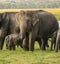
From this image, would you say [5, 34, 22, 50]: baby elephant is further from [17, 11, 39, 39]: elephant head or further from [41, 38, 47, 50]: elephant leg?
[41, 38, 47, 50]: elephant leg

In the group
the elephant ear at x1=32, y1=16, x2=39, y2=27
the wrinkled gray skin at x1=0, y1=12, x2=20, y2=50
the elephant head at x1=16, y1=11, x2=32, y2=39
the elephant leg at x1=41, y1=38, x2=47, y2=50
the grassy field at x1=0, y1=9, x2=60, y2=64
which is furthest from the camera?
the wrinkled gray skin at x1=0, y1=12, x2=20, y2=50

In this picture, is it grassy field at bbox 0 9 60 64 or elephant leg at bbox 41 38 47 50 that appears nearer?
grassy field at bbox 0 9 60 64

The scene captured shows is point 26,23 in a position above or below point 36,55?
above

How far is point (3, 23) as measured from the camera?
16.5 metres

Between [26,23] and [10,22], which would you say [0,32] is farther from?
[26,23]

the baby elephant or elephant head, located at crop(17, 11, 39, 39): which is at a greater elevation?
elephant head, located at crop(17, 11, 39, 39)

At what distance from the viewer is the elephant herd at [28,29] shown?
15.3 m

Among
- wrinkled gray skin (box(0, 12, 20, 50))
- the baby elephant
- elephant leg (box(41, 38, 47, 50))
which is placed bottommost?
elephant leg (box(41, 38, 47, 50))

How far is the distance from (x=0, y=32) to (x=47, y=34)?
221 cm

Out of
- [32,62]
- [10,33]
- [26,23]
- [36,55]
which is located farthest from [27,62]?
[10,33]

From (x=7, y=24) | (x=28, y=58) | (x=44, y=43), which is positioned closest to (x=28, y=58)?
(x=28, y=58)

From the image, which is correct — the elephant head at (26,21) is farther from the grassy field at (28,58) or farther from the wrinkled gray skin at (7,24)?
the grassy field at (28,58)

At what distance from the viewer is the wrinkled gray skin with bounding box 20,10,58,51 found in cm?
1530

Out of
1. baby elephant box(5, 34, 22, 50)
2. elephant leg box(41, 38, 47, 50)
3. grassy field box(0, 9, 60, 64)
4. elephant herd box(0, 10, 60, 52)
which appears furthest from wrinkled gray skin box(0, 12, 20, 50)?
grassy field box(0, 9, 60, 64)
